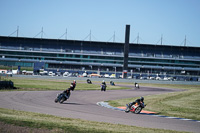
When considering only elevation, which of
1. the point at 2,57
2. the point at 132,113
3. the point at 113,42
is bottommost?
the point at 132,113

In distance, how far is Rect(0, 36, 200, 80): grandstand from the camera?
128 m

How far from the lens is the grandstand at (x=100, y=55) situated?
128m

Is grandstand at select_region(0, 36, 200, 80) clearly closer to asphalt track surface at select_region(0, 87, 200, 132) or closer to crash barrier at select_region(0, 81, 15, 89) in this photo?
crash barrier at select_region(0, 81, 15, 89)

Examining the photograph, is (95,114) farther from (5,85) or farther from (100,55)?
(100,55)

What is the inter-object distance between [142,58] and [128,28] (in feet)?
72.5

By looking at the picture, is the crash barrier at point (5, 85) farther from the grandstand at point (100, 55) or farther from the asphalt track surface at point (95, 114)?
the grandstand at point (100, 55)

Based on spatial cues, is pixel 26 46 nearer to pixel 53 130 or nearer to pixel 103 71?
pixel 103 71

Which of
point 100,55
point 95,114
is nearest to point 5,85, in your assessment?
point 95,114

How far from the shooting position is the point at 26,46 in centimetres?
13012

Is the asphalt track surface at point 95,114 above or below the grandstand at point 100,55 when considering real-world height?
below

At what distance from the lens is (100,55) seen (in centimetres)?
13038

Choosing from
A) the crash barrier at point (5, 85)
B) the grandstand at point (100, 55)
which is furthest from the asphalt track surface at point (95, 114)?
the grandstand at point (100, 55)

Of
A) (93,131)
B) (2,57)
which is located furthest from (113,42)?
(93,131)

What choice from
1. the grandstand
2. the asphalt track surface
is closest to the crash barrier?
the asphalt track surface
